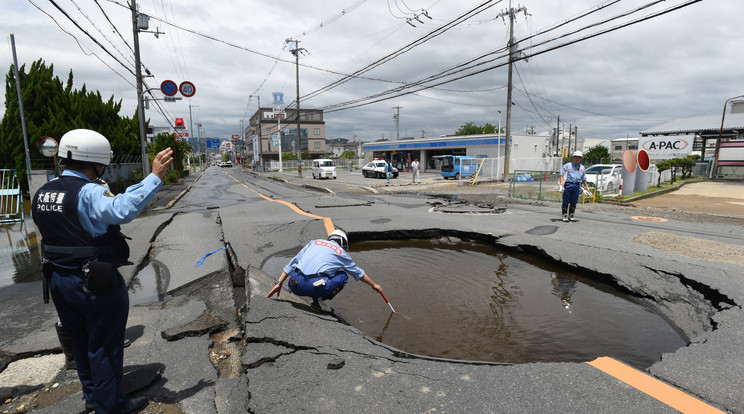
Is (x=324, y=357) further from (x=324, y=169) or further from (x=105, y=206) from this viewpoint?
(x=324, y=169)

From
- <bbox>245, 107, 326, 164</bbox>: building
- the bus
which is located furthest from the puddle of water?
<bbox>245, 107, 326, 164</bbox>: building

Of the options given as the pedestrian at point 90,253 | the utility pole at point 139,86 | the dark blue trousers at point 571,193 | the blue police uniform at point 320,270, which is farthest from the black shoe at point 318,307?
the utility pole at point 139,86

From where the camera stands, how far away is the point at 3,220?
31.5 feet

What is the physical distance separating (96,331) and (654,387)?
3750 mm

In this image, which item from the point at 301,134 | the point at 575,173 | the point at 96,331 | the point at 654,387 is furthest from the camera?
the point at 301,134

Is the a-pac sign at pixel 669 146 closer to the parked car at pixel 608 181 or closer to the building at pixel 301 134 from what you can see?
the parked car at pixel 608 181

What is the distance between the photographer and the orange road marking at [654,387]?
2.36m

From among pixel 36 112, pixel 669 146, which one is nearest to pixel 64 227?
pixel 36 112

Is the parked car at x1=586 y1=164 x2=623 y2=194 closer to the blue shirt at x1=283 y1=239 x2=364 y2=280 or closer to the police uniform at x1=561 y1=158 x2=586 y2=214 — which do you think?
the police uniform at x1=561 y1=158 x2=586 y2=214

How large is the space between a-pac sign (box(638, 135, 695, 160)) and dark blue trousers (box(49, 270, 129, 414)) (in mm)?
34504

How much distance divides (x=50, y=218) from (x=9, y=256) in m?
6.72

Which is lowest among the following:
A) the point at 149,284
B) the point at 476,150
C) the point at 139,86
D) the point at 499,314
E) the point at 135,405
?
the point at 499,314

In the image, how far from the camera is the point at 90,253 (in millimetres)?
2141

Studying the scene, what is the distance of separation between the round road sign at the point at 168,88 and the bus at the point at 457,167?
1981cm
